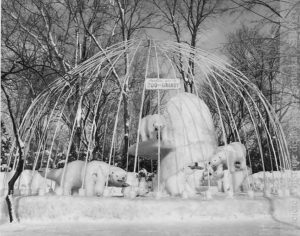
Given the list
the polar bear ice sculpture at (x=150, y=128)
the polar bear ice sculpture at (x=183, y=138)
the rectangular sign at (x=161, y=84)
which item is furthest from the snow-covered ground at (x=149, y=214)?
the polar bear ice sculpture at (x=150, y=128)

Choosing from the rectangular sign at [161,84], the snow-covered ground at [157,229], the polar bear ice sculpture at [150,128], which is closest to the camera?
the snow-covered ground at [157,229]

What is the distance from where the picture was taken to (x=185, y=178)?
780 cm

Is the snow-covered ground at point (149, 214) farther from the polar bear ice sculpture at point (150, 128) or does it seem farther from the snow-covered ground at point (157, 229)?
the polar bear ice sculpture at point (150, 128)

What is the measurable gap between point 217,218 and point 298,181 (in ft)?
26.0

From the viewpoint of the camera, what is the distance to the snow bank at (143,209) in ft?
20.0

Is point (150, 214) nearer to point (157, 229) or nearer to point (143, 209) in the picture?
point (143, 209)

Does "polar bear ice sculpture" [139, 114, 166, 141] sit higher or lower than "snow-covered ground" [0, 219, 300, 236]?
higher

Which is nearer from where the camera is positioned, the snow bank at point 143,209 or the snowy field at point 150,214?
the snowy field at point 150,214

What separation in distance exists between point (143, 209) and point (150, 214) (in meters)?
0.14

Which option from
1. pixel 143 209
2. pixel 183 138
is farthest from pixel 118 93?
pixel 143 209

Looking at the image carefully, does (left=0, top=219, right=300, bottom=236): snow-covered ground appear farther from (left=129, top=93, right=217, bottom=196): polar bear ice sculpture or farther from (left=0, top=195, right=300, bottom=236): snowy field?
(left=129, top=93, right=217, bottom=196): polar bear ice sculpture

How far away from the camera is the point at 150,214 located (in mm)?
6090

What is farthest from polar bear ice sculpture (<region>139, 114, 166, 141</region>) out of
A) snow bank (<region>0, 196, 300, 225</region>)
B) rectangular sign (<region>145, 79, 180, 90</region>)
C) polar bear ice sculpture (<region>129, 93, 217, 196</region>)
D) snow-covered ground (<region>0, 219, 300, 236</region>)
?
snow-covered ground (<region>0, 219, 300, 236</region>)

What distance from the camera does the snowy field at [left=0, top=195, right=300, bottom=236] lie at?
5789mm
